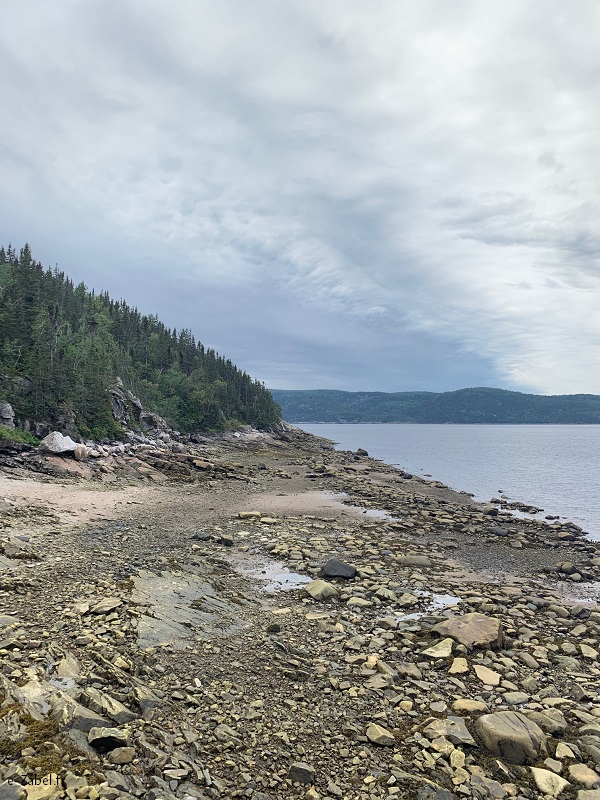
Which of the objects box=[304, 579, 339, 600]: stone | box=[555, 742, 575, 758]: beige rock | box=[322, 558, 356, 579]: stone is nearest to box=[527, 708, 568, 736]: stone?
box=[555, 742, 575, 758]: beige rock

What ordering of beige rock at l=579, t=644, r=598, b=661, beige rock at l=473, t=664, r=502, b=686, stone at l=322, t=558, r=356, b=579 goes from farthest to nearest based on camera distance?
stone at l=322, t=558, r=356, b=579 < beige rock at l=579, t=644, r=598, b=661 < beige rock at l=473, t=664, r=502, b=686

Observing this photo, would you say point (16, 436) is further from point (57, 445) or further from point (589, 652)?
point (589, 652)

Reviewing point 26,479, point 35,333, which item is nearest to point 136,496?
point 26,479

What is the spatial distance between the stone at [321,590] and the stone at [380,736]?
6.77 meters

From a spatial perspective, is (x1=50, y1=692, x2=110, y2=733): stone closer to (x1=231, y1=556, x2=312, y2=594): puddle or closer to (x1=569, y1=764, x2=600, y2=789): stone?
(x1=569, y1=764, x2=600, y2=789): stone

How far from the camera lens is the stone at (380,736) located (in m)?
7.58

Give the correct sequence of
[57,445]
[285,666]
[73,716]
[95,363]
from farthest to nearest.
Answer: [95,363]
[57,445]
[285,666]
[73,716]

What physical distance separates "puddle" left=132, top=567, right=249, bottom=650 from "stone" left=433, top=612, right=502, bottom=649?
563 cm

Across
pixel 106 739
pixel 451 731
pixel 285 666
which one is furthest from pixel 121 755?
pixel 451 731

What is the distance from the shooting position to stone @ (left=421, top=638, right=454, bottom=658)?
35.6 feet

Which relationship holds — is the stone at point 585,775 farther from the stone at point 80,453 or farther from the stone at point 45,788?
the stone at point 80,453

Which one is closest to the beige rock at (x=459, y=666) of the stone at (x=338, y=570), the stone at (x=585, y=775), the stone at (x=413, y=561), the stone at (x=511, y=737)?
the stone at (x=511, y=737)

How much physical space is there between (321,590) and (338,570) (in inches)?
87.6

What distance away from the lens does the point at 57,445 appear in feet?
128
